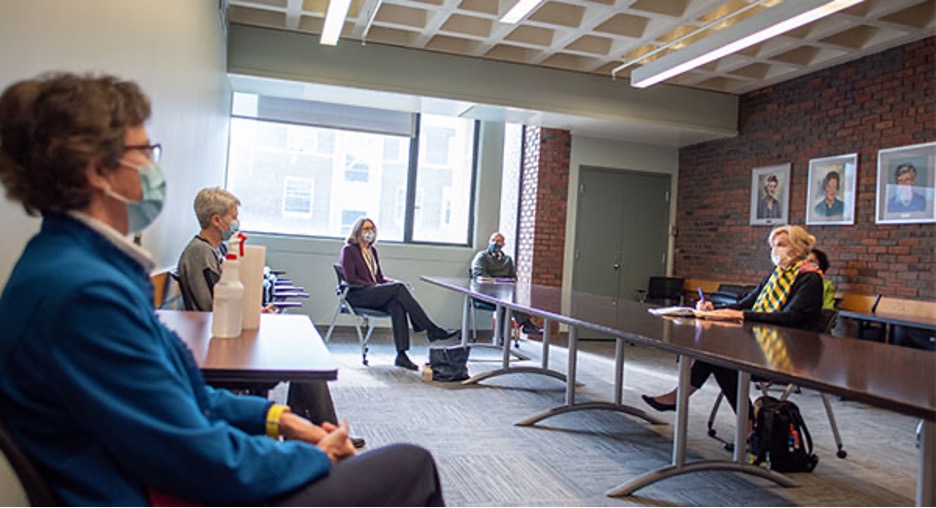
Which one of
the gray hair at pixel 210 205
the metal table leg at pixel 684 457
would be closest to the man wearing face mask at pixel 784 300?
the metal table leg at pixel 684 457

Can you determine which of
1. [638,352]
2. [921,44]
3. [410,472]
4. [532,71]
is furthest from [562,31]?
[410,472]

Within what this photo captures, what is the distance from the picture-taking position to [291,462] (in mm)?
1091

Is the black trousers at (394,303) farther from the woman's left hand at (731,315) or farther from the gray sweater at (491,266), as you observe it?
the woman's left hand at (731,315)

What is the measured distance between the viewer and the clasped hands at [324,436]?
4.02ft

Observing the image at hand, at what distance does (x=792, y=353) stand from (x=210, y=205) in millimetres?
2663

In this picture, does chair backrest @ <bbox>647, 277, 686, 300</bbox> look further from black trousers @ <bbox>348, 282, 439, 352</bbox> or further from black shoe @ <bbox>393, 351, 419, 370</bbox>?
black shoe @ <bbox>393, 351, 419, 370</bbox>

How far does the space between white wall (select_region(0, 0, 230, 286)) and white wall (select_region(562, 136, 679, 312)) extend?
3.88m

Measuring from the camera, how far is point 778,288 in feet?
11.5

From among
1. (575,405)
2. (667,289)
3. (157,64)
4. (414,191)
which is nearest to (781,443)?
(575,405)

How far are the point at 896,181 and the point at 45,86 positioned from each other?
595 centimetres

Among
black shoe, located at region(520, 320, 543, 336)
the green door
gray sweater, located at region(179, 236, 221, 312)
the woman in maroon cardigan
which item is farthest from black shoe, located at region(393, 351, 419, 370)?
the green door

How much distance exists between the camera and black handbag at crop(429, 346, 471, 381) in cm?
486

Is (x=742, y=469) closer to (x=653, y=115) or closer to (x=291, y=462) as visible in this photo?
(x=291, y=462)

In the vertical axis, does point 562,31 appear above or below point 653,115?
above
